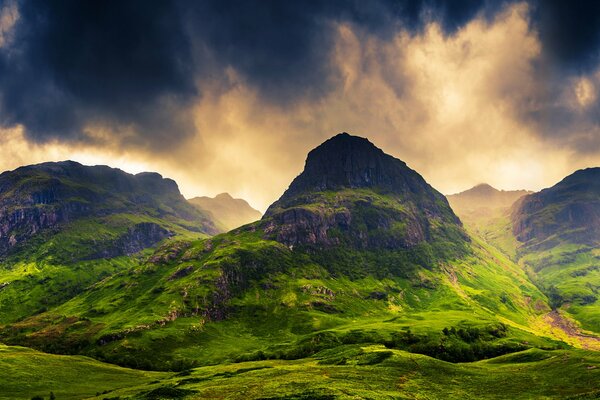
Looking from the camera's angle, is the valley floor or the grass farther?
the grass

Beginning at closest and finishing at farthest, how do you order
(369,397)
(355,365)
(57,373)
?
(369,397) < (355,365) < (57,373)

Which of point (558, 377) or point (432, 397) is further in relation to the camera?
point (558, 377)

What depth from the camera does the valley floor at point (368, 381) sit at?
102000mm

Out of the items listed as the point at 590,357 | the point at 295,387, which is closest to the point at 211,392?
the point at 295,387

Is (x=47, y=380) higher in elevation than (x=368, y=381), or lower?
lower

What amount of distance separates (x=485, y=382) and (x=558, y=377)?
20986 mm

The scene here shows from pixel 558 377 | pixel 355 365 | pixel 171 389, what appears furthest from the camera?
pixel 355 365

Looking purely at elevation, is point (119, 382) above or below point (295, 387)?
below

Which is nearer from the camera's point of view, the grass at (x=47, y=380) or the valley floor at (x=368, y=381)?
the valley floor at (x=368, y=381)

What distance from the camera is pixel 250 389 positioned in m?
117

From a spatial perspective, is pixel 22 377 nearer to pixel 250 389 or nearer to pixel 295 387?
pixel 250 389

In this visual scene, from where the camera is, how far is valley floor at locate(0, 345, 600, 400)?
335 feet

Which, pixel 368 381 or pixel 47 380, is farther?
pixel 47 380

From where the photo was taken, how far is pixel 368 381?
119m
